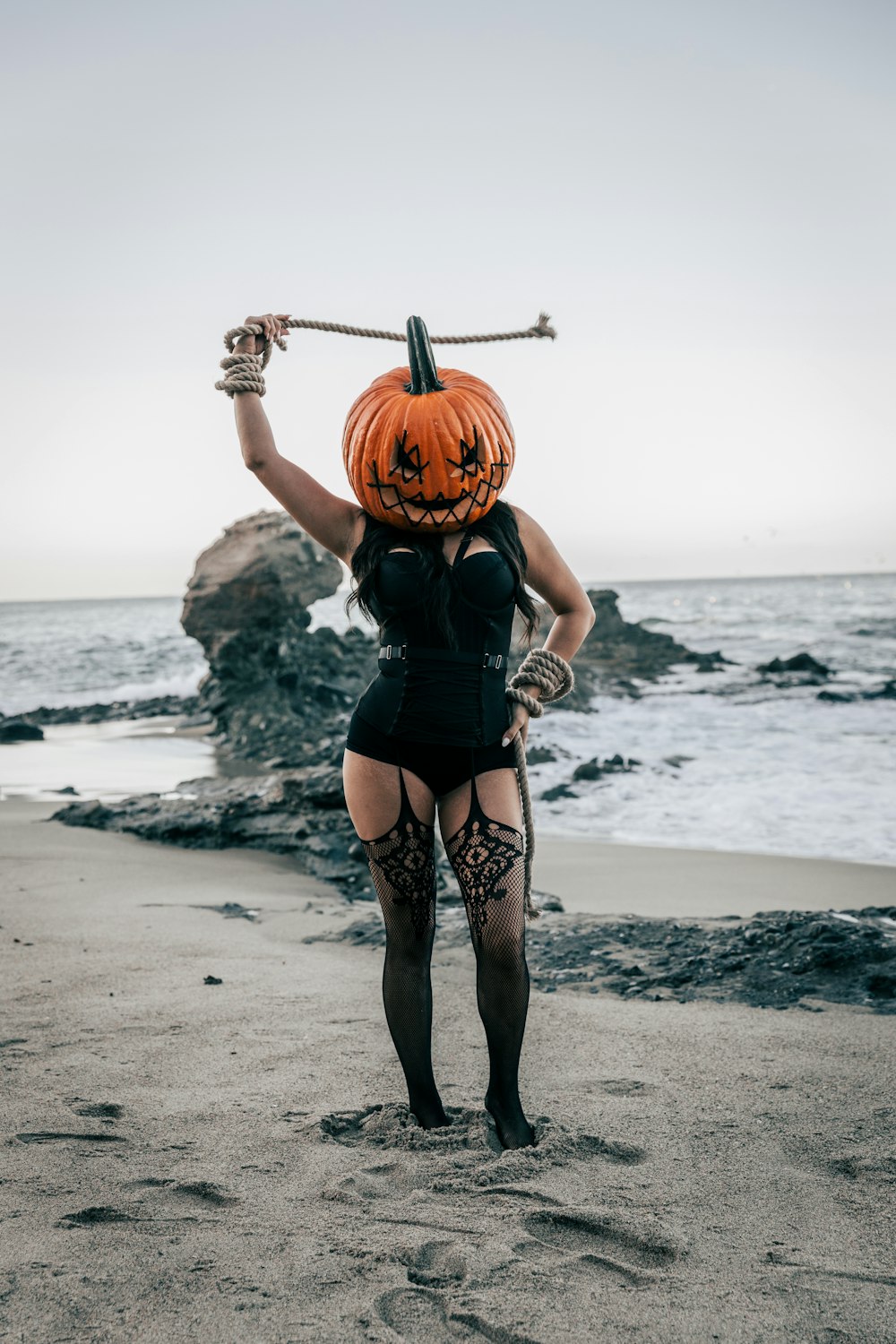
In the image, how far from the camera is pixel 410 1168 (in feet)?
8.48

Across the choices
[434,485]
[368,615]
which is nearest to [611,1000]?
[368,615]

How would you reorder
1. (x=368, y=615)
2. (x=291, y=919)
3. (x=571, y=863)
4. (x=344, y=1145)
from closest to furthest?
(x=344, y=1145), (x=368, y=615), (x=291, y=919), (x=571, y=863)

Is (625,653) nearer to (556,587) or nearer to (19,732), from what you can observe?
(19,732)

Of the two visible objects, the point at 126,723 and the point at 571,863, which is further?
the point at 126,723

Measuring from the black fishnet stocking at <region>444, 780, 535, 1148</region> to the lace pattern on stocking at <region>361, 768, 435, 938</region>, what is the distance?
0.09m

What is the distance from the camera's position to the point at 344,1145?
274cm

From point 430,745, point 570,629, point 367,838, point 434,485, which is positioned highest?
point 434,485

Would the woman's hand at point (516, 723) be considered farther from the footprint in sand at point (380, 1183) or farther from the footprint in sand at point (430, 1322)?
the footprint in sand at point (430, 1322)

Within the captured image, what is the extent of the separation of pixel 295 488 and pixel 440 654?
648mm

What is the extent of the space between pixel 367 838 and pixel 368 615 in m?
0.64

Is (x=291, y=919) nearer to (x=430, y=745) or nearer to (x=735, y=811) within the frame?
(x=430, y=745)

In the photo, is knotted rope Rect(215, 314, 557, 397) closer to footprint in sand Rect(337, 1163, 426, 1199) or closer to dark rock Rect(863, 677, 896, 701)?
footprint in sand Rect(337, 1163, 426, 1199)

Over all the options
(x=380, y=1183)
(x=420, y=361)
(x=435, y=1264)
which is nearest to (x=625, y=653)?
(x=420, y=361)

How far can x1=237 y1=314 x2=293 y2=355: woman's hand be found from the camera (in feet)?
10.1
